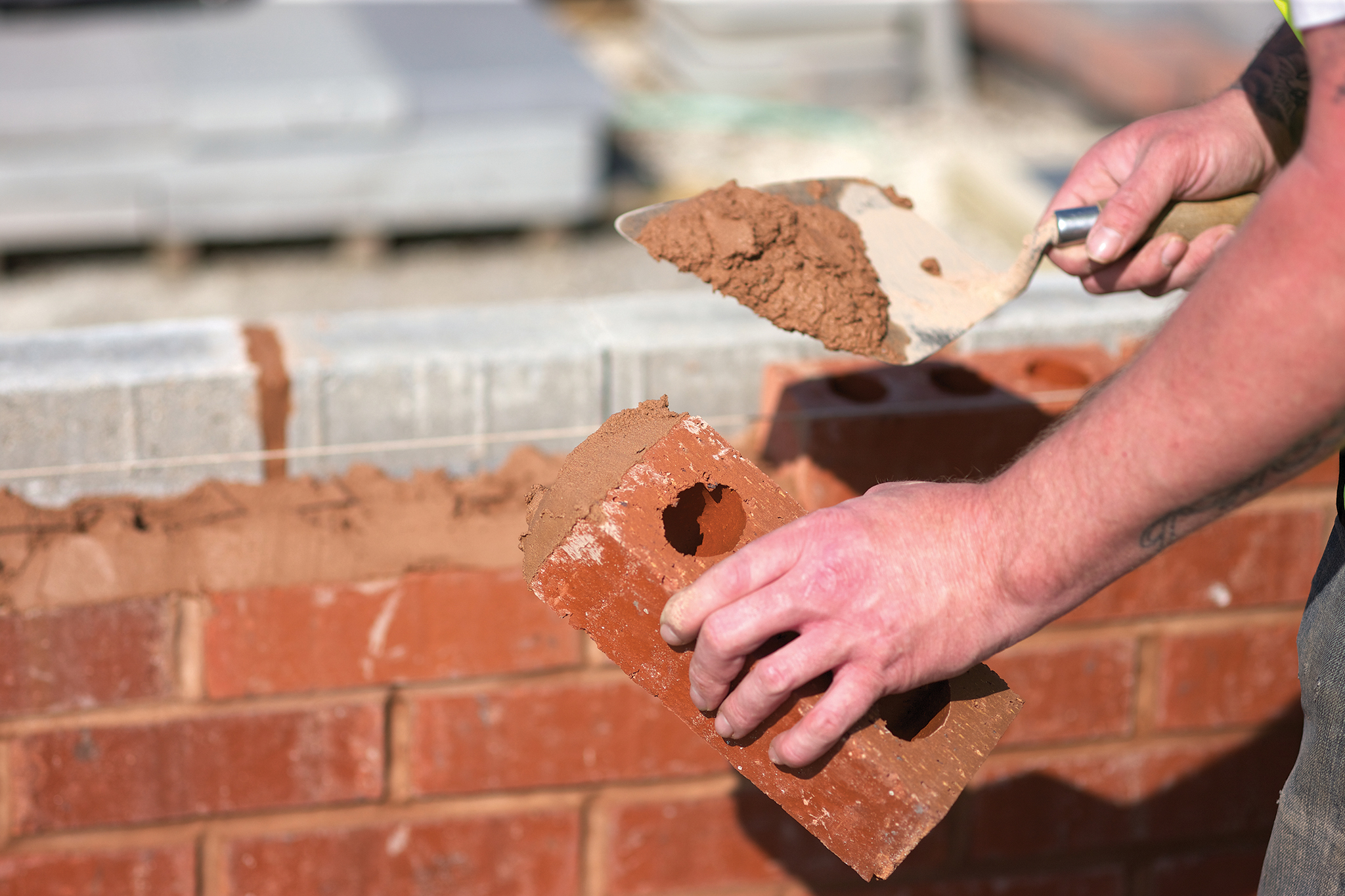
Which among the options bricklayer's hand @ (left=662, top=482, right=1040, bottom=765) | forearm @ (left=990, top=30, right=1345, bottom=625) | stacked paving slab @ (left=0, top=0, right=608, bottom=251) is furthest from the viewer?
stacked paving slab @ (left=0, top=0, right=608, bottom=251)

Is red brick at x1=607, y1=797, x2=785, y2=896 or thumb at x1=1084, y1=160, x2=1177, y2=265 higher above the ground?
thumb at x1=1084, y1=160, x2=1177, y2=265

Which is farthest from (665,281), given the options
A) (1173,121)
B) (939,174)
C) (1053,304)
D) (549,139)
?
(1173,121)

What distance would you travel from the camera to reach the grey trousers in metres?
1.26

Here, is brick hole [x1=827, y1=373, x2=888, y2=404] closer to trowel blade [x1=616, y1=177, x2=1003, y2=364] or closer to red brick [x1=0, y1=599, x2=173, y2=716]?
trowel blade [x1=616, y1=177, x2=1003, y2=364]

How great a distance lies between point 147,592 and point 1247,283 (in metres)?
1.30

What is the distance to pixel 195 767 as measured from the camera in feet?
5.17

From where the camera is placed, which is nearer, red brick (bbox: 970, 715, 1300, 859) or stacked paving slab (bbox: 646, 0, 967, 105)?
red brick (bbox: 970, 715, 1300, 859)

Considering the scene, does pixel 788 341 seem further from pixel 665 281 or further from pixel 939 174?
pixel 939 174

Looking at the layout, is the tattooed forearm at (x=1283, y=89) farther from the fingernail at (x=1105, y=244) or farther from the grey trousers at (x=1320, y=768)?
the grey trousers at (x=1320, y=768)

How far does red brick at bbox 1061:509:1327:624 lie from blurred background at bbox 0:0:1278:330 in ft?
12.7

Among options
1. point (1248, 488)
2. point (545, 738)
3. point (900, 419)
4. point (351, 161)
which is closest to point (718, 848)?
point (545, 738)

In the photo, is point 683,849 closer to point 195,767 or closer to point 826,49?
point 195,767

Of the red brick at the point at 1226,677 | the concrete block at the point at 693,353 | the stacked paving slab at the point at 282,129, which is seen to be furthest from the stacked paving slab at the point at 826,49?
the red brick at the point at 1226,677

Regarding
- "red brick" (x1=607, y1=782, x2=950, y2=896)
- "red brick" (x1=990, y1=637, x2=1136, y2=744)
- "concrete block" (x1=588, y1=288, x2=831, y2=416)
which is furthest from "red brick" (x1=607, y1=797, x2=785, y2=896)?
"concrete block" (x1=588, y1=288, x2=831, y2=416)
